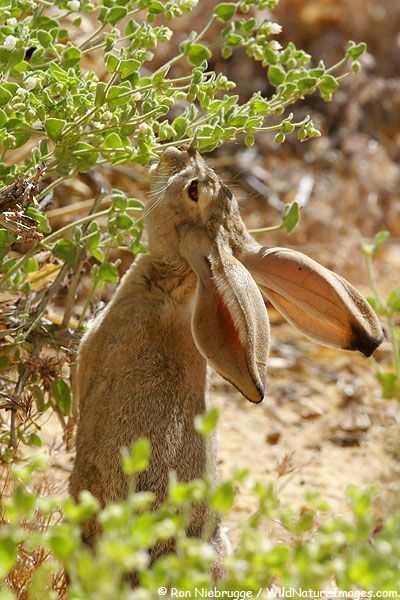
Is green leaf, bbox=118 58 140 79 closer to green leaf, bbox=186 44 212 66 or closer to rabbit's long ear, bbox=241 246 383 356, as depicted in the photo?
green leaf, bbox=186 44 212 66

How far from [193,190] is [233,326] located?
97cm

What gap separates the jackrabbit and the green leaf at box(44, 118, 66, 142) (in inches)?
29.4

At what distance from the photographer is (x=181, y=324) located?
389 cm

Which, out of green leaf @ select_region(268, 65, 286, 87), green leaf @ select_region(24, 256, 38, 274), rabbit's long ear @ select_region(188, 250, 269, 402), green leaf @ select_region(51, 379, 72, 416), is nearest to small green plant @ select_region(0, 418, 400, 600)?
rabbit's long ear @ select_region(188, 250, 269, 402)

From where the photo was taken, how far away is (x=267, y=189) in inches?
325

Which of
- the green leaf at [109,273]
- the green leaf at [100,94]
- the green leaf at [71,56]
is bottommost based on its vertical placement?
the green leaf at [109,273]

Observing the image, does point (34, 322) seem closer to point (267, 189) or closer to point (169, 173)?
point (169, 173)

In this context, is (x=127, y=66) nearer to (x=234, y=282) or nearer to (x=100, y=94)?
(x=100, y=94)

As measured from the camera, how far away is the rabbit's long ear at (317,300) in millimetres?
Result: 3562

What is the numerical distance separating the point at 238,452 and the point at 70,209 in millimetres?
1747

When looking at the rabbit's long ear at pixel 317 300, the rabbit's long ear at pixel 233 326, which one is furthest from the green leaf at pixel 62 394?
the rabbit's long ear at pixel 317 300

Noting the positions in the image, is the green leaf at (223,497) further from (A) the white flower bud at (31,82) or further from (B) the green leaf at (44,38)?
(B) the green leaf at (44,38)

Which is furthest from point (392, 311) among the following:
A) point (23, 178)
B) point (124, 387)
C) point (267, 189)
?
point (267, 189)

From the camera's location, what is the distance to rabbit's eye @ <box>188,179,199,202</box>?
396 centimetres
